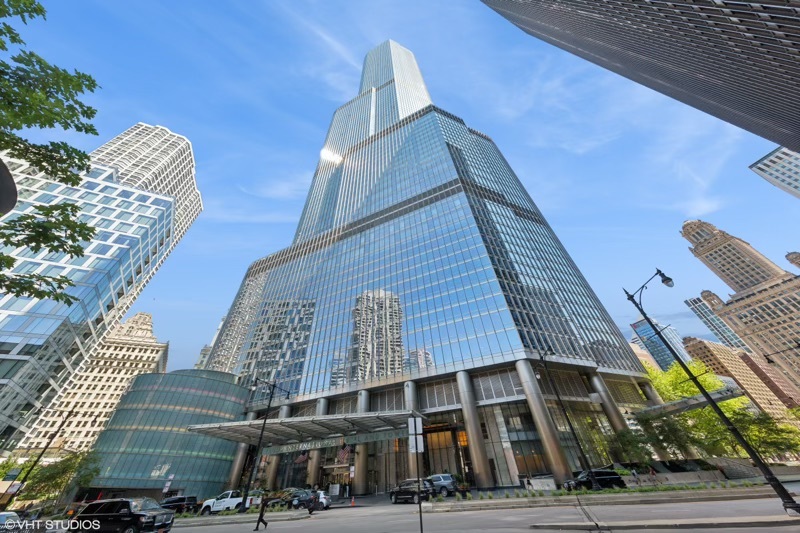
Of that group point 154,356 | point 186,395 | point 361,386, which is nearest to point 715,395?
point 361,386

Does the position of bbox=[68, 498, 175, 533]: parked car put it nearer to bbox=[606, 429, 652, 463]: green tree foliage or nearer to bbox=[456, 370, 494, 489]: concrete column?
bbox=[456, 370, 494, 489]: concrete column

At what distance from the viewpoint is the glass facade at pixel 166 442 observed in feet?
156

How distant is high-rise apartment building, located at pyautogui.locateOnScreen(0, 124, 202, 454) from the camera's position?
127 feet

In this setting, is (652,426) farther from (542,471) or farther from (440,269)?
(440,269)

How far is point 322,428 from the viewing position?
4138 cm

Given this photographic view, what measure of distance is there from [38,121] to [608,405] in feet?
188

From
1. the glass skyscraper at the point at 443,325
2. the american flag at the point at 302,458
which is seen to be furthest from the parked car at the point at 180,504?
the glass skyscraper at the point at 443,325

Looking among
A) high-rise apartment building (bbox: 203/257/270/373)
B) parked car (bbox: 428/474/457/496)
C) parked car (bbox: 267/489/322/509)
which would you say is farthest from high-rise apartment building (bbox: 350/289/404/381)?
high-rise apartment building (bbox: 203/257/270/373)

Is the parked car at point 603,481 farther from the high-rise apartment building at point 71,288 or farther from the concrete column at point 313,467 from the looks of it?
the high-rise apartment building at point 71,288

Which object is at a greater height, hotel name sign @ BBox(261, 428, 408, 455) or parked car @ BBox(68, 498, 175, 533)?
hotel name sign @ BBox(261, 428, 408, 455)

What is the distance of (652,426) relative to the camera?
1431 inches

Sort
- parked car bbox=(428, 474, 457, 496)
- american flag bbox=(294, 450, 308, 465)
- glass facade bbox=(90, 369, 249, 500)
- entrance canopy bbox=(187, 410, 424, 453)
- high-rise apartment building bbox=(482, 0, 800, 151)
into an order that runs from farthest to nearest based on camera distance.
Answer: american flag bbox=(294, 450, 308, 465) → glass facade bbox=(90, 369, 249, 500) → entrance canopy bbox=(187, 410, 424, 453) → parked car bbox=(428, 474, 457, 496) → high-rise apartment building bbox=(482, 0, 800, 151)

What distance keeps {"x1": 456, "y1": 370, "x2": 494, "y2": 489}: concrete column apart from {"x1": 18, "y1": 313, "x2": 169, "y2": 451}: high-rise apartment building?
4176 inches

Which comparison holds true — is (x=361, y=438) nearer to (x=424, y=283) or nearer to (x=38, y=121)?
(x=424, y=283)
